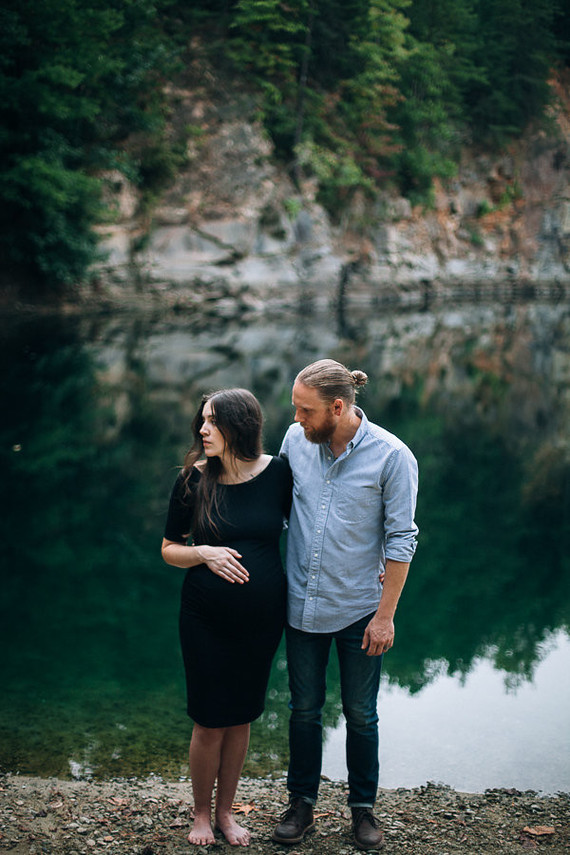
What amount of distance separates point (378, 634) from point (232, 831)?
3.43 feet

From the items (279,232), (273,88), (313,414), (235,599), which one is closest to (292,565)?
(235,599)

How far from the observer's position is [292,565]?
3.51 metres

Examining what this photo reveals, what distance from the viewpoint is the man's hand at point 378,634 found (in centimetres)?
333

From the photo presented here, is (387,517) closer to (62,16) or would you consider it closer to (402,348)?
(402,348)

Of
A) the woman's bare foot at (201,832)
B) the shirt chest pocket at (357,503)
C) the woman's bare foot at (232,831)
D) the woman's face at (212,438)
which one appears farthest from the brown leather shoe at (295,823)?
the woman's face at (212,438)

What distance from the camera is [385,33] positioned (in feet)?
134

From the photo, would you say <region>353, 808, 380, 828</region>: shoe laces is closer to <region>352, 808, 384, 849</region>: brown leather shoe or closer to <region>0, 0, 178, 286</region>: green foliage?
<region>352, 808, 384, 849</region>: brown leather shoe

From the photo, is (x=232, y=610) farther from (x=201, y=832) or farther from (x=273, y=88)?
(x=273, y=88)

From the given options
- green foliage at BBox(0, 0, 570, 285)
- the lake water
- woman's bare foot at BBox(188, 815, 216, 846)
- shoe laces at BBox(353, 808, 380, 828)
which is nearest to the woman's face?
woman's bare foot at BBox(188, 815, 216, 846)

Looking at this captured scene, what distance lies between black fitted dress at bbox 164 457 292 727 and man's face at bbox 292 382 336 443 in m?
0.29

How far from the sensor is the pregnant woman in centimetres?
325

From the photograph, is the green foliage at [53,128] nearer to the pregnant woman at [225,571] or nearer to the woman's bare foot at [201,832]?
the pregnant woman at [225,571]

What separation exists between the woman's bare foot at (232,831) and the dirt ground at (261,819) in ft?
0.11

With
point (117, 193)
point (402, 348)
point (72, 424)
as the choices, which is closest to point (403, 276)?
point (117, 193)
